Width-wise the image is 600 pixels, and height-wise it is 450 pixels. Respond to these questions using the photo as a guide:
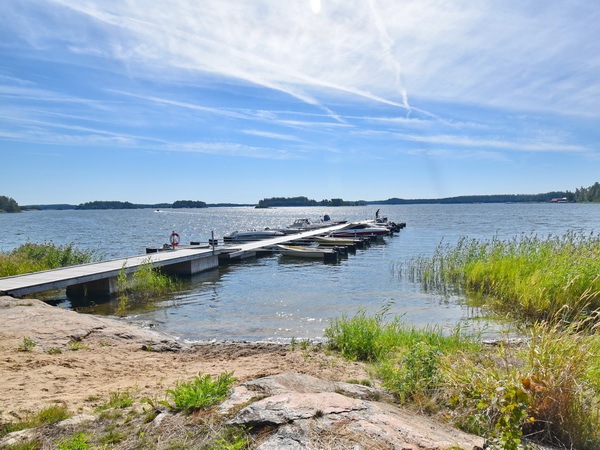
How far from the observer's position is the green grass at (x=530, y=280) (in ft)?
34.3

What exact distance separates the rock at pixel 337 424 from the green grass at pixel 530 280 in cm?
452

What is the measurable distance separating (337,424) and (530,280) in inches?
414

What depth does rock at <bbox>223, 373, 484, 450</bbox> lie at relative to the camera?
300 centimetres

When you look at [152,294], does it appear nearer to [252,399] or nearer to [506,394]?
[252,399]

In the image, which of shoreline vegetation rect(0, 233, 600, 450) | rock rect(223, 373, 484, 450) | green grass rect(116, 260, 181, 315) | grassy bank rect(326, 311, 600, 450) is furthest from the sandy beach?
green grass rect(116, 260, 181, 315)

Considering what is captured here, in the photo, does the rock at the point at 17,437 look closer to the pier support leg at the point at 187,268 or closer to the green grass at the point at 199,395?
the green grass at the point at 199,395

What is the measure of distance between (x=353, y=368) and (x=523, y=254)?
40.2ft

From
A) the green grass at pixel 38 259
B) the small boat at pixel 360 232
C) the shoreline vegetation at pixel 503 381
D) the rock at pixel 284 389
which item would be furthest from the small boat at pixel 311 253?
the rock at pixel 284 389

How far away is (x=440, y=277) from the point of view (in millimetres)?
18500

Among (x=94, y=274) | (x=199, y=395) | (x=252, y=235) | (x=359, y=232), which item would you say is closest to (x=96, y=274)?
(x=94, y=274)

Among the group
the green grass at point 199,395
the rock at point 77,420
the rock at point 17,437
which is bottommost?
the rock at point 77,420

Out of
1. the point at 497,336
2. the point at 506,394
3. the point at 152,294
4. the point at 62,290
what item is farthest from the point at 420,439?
the point at 62,290

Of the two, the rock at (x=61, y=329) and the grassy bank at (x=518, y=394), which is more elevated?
the grassy bank at (x=518, y=394)

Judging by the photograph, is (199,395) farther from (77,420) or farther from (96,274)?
(96,274)
